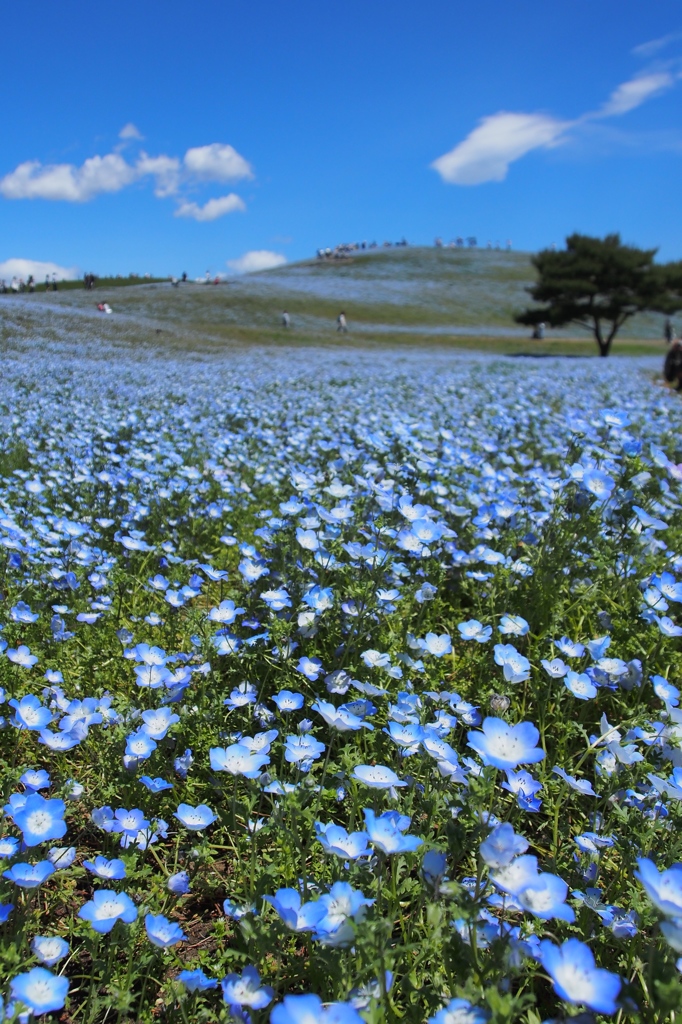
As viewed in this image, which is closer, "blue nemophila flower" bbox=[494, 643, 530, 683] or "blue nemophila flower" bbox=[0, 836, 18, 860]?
"blue nemophila flower" bbox=[0, 836, 18, 860]

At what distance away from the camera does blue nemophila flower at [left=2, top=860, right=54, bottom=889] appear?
1340mm

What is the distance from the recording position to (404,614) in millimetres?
2740

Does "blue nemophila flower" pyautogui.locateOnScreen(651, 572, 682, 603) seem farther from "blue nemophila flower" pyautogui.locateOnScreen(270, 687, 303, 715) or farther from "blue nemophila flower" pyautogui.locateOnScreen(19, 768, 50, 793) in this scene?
"blue nemophila flower" pyautogui.locateOnScreen(19, 768, 50, 793)

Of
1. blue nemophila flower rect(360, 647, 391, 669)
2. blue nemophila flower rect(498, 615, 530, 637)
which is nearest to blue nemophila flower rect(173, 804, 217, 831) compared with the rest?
blue nemophila flower rect(360, 647, 391, 669)

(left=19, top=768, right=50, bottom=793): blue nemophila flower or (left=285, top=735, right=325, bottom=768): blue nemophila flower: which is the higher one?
(left=285, top=735, right=325, bottom=768): blue nemophila flower

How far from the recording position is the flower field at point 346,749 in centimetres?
124

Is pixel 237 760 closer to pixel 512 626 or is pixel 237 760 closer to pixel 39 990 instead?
pixel 39 990

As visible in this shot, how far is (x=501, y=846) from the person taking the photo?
3.70 feet

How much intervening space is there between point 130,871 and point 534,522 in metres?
2.52

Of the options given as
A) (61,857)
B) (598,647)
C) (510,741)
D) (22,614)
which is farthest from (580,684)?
(22,614)

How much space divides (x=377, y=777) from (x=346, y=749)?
0.86ft

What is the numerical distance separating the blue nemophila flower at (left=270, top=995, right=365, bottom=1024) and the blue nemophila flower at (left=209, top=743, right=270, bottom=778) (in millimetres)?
584

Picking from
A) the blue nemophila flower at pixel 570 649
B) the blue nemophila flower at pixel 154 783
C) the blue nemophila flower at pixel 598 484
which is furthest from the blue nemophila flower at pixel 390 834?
the blue nemophila flower at pixel 598 484

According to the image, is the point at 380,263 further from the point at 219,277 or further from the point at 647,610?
the point at 647,610
